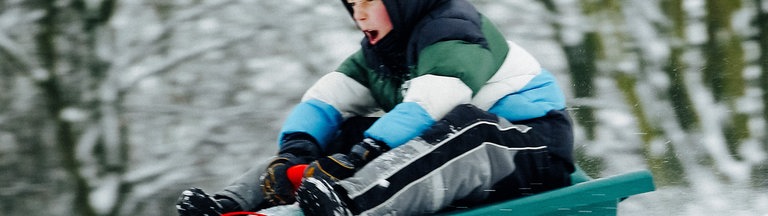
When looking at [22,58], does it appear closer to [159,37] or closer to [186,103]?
[159,37]

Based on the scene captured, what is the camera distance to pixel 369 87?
Answer: 8.24 feet

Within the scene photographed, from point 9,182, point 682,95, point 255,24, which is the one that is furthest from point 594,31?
point 9,182

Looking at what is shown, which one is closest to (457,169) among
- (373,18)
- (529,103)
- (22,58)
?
(529,103)

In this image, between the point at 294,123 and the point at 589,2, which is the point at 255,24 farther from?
the point at 294,123

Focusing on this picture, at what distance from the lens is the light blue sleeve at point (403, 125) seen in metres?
2.05

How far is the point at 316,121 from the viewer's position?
8.00ft

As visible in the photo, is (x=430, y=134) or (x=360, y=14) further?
(x=360, y=14)

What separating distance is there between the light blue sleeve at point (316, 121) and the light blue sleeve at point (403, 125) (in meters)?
0.38

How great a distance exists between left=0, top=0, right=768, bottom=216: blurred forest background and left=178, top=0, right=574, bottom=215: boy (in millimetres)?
2525

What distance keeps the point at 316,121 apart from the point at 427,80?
45cm

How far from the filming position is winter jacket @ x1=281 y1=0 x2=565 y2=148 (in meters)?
2.07

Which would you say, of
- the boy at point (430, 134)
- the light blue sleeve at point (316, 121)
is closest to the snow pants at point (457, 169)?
the boy at point (430, 134)

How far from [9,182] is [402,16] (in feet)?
11.1

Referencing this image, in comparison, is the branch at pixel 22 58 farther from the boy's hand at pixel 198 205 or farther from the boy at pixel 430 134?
the boy's hand at pixel 198 205
